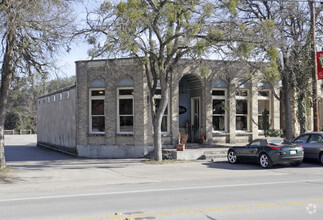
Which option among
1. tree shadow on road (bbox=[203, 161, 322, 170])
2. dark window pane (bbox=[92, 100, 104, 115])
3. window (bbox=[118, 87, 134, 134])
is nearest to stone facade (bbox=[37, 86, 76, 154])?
dark window pane (bbox=[92, 100, 104, 115])

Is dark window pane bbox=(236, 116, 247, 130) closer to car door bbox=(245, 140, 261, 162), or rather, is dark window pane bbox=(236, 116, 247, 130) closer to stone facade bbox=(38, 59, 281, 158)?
stone facade bbox=(38, 59, 281, 158)

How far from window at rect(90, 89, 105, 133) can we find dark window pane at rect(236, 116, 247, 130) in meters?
8.55

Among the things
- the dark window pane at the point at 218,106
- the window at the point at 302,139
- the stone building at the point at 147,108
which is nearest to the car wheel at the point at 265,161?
the window at the point at 302,139

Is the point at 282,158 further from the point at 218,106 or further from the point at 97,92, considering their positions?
the point at 97,92

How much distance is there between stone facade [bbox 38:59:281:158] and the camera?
19.9m

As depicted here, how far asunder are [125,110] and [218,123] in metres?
6.02

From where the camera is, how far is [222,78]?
21.7m

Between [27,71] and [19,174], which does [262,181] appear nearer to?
[19,174]

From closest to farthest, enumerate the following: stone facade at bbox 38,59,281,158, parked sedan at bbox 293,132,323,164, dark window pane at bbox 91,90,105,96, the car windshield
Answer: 1. the car windshield
2. parked sedan at bbox 293,132,323,164
3. stone facade at bbox 38,59,281,158
4. dark window pane at bbox 91,90,105,96

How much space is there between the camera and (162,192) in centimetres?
1008

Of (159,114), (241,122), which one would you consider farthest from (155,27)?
(241,122)

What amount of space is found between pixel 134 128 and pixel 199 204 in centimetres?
1190

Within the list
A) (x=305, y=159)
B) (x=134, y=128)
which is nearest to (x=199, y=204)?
(x=305, y=159)

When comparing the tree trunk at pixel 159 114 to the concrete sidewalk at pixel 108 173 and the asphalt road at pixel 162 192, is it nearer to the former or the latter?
the concrete sidewalk at pixel 108 173
